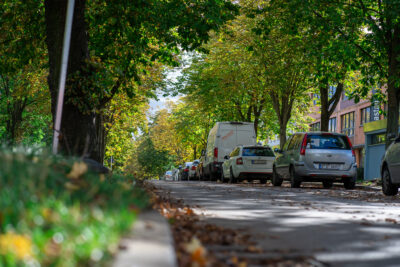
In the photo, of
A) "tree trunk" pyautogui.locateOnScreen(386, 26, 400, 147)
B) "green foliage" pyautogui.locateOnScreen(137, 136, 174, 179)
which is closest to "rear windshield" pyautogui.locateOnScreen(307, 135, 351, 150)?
"tree trunk" pyautogui.locateOnScreen(386, 26, 400, 147)

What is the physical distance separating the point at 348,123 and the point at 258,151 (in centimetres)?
3072

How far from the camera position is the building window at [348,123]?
171ft

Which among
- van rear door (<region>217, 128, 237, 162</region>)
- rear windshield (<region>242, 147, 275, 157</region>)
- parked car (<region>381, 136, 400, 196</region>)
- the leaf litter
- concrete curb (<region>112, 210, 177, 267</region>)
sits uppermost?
van rear door (<region>217, 128, 237, 162</region>)

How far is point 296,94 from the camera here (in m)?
34.3

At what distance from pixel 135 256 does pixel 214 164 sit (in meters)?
27.4

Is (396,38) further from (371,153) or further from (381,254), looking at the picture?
(371,153)

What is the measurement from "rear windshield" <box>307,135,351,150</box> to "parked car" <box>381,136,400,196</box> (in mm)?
3331

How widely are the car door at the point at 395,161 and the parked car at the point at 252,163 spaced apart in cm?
915

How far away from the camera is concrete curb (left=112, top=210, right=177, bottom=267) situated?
299 centimetres

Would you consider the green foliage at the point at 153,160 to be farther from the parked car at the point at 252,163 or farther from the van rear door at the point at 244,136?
the parked car at the point at 252,163

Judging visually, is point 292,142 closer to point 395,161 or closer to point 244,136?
point 395,161

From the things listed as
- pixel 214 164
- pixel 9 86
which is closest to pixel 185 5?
pixel 214 164

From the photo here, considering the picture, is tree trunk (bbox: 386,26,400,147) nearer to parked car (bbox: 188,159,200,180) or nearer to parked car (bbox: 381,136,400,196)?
parked car (bbox: 381,136,400,196)

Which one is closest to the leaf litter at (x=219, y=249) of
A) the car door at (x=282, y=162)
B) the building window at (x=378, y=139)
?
the car door at (x=282, y=162)
